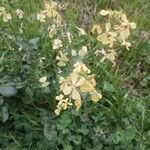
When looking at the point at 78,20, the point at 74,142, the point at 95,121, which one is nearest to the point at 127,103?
the point at 95,121

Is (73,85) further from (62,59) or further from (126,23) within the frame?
(62,59)

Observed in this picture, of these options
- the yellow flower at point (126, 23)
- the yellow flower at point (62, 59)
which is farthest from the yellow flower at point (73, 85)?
the yellow flower at point (62, 59)

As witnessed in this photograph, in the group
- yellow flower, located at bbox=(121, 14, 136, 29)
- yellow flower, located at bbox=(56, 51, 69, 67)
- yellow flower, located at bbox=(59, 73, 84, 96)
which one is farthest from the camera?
yellow flower, located at bbox=(56, 51, 69, 67)

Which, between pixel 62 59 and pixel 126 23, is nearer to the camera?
pixel 126 23

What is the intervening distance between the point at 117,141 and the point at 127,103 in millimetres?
254

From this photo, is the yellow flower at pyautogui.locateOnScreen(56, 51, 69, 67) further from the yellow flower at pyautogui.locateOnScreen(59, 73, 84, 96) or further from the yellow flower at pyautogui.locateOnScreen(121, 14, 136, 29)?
the yellow flower at pyautogui.locateOnScreen(59, 73, 84, 96)

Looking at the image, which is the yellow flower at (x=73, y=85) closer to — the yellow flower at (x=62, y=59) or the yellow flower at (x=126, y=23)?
the yellow flower at (x=126, y=23)

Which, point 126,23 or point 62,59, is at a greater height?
point 126,23

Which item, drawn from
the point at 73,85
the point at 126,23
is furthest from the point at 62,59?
the point at 73,85

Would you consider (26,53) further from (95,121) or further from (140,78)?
(140,78)

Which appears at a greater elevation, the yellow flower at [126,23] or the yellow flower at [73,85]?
the yellow flower at [126,23]

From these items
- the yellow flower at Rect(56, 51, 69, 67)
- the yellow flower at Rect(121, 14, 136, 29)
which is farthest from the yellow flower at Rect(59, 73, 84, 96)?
the yellow flower at Rect(56, 51, 69, 67)

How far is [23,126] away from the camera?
223 centimetres

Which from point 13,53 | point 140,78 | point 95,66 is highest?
point 13,53
